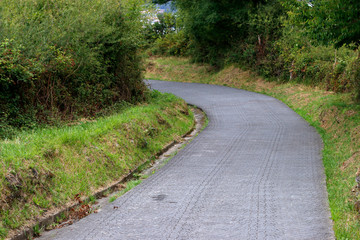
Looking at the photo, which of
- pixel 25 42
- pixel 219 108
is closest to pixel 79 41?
pixel 25 42

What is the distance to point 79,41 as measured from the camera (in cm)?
1317

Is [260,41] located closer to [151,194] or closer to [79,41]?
[79,41]

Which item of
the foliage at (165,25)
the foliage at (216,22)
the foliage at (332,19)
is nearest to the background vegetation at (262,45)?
the foliage at (216,22)

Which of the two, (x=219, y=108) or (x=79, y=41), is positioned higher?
(x=79, y=41)

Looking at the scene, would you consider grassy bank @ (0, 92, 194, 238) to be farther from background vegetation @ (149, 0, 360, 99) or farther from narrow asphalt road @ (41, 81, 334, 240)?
background vegetation @ (149, 0, 360, 99)

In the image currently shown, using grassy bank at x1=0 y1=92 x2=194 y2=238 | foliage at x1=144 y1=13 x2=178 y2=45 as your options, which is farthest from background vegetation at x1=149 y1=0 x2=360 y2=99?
grassy bank at x1=0 y1=92 x2=194 y2=238

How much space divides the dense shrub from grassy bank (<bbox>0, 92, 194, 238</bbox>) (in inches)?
46.5

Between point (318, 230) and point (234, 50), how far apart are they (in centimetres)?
3083

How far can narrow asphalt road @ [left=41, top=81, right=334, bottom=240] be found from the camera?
6.01 metres

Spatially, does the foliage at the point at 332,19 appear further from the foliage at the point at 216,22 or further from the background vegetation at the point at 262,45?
A: the foliage at the point at 216,22

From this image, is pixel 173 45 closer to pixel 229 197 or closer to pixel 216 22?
pixel 216 22

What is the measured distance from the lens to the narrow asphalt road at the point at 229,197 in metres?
6.01

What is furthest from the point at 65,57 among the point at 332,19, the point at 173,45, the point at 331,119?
the point at 173,45

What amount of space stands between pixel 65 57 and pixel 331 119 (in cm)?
979
